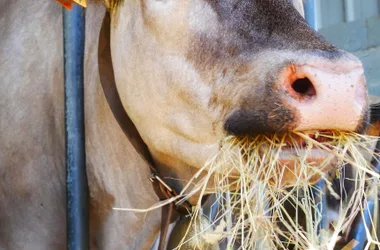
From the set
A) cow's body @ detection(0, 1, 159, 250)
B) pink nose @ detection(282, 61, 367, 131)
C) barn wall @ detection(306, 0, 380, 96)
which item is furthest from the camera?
barn wall @ detection(306, 0, 380, 96)

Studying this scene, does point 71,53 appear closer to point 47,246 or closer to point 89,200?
point 89,200

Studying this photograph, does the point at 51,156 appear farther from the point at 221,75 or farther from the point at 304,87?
the point at 304,87

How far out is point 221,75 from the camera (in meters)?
1.90

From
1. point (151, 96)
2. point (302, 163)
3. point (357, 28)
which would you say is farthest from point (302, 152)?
point (357, 28)

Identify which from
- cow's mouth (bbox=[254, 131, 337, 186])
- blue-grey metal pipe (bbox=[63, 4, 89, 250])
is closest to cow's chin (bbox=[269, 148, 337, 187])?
cow's mouth (bbox=[254, 131, 337, 186])

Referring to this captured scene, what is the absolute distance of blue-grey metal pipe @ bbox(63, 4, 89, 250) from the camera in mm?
2400

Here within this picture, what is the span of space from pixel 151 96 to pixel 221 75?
336 mm

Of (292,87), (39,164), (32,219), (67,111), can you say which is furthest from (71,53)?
(292,87)

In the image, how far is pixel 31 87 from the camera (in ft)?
8.70

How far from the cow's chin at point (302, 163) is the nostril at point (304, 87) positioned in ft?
0.51

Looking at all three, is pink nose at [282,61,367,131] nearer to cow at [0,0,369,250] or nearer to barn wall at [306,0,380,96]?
cow at [0,0,369,250]

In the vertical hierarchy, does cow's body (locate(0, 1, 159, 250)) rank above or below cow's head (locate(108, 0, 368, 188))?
below

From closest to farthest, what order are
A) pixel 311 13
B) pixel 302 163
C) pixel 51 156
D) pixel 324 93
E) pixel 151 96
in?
pixel 324 93, pixel 302 163, pixel 151 96, pixel 51 156, pixel 311 13

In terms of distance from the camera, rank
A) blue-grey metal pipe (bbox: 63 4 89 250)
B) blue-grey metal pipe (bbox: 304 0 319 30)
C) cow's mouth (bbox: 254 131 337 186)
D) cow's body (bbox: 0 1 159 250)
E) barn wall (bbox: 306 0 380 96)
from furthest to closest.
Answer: barn wall (bbox: 306 0 380 96) < blue-grey metal pipe (bbox: 304 0 319 30) < cow's body (bbox: 0 1 159 250) < blue-grey metal pipe (bbox: 63 4 89 250) < cow's mouth (bbox: 254 131 337 186)
